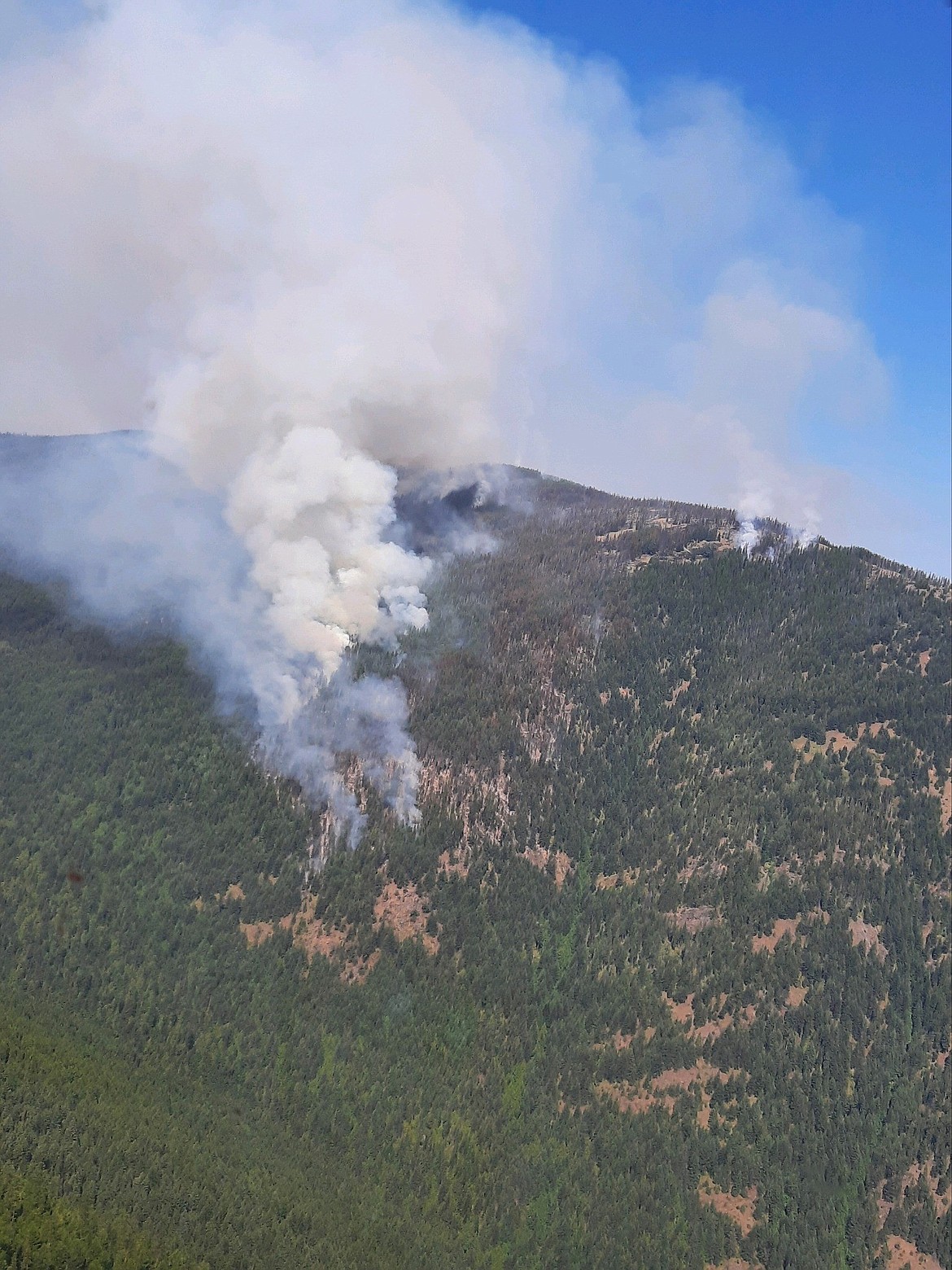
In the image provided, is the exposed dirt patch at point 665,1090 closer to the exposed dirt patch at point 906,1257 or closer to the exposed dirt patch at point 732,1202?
the exposed dirt patch at point 732,1202

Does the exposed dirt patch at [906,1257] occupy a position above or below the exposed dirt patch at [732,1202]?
above

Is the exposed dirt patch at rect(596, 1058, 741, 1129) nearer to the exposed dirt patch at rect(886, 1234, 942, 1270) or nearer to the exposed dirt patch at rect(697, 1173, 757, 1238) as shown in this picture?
the exposed dirt patch at rect(697, 1173, 757, 1238)

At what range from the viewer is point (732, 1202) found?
18288 cm

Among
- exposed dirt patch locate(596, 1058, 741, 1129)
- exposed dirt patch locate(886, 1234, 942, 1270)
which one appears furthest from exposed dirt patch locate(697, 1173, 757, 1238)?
exposed dirt patch locate(886, 1234, 942, 1270)

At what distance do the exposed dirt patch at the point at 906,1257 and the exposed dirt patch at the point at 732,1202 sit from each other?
22079 millimetres

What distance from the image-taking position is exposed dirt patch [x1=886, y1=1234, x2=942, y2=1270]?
17562 cm

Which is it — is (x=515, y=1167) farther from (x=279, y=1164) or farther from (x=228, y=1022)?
(x=228, y=1022)

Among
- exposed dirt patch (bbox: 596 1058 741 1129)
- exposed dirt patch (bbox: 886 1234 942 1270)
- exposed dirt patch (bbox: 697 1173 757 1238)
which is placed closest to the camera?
exposed dirt patch (bbox: 886 1234 942 1270)

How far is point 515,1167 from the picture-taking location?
589 ft

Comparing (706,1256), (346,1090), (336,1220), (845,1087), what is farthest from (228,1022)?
(845,1087)

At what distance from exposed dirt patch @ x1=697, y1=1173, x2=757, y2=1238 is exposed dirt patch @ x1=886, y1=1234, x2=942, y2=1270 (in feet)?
72.4

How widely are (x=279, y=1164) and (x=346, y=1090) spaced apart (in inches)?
937

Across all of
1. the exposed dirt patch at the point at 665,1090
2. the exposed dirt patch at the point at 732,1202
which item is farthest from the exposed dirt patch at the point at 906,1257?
the exposed dirt patch at the point at 665,1090

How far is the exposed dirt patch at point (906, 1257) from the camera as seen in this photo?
175625 millimetres
